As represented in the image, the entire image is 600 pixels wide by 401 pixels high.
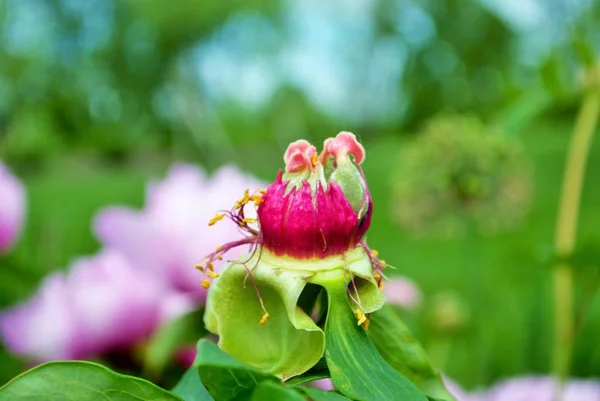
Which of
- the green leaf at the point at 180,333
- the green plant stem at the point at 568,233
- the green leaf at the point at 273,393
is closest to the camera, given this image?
the green leaf at the point at 273,393

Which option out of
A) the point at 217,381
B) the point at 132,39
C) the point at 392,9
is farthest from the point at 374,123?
the point at 217,381

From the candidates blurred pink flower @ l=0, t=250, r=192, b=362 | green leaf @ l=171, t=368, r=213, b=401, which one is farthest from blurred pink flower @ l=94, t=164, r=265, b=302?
green leaf @ l=171, t=368, r=213, b=401

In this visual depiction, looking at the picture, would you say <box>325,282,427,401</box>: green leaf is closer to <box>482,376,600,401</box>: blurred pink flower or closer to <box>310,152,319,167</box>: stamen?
<box>310,152,319,167</box>: stamen

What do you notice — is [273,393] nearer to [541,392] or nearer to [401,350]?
[401,350]

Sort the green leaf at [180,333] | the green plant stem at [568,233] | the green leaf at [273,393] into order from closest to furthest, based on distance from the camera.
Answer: the green leaf at [273,393]
the green leaf at [180,333]
the green plant stem at [568,233]

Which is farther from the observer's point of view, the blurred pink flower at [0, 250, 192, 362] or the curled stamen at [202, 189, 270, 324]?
the blurred pink flower at [0, 250, 192, 362]

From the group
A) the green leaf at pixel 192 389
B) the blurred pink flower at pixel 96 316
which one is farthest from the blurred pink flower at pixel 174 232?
the green leaf at pixel 192 389

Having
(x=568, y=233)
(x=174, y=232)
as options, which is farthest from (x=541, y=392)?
(x=174, y=232)

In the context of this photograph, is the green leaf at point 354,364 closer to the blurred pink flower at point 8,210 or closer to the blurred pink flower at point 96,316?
the blurred pink flower at point 96,316
